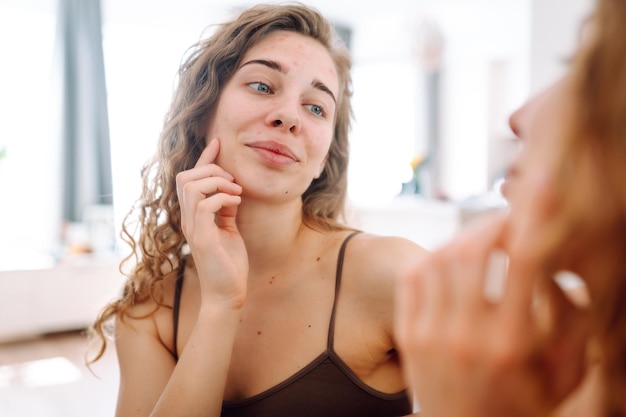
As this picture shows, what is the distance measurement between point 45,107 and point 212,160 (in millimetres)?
3986

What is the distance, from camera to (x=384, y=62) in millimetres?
7309

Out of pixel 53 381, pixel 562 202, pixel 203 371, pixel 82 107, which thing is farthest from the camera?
pixel 82 107

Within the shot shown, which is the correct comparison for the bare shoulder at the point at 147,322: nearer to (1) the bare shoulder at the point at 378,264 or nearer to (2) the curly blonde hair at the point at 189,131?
(2) the curly blonde hair at the point at 189,131

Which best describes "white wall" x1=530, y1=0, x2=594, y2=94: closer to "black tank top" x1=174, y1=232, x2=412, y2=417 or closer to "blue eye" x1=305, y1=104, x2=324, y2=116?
"blue eye" x1=305, y1=104, x2=324, y2=116

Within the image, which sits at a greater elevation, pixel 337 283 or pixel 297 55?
pixel 297 55

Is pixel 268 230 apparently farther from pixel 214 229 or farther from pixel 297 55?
pixel 297 55

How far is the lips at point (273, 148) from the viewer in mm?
1039

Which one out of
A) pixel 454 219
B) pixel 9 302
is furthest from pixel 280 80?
pixel 9 302

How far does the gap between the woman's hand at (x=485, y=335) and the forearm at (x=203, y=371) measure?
585 mm

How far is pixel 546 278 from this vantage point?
0.40 metres

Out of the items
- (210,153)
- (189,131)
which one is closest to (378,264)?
(210,153)

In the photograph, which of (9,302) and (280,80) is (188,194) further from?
(9,302)

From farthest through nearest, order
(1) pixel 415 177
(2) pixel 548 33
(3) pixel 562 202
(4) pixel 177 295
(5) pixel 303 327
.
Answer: (1) pixel 415 177 → (2) pixel 548 33 → (4) pixel 177 295 → (5) pixel 303 327 → (3) pixel 562 202

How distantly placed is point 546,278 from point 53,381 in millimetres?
3223
